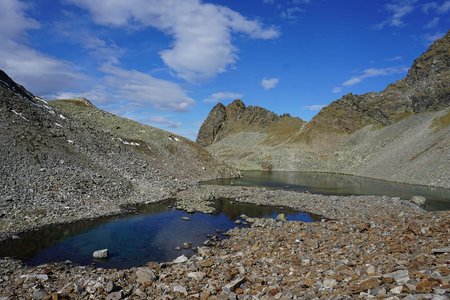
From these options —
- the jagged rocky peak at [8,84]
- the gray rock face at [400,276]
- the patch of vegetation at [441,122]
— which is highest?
the patch of vegetation at [441,122]

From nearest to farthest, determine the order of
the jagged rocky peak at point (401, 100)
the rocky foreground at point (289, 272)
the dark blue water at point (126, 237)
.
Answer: the rocky foreground at point (289, 272) < the dark blue water at point (126, 237) < the jagged rocky peak at point (401, 100)

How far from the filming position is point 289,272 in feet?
49.3

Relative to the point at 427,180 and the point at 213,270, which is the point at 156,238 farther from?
the point at 427,180

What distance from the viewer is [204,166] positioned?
75625 mm

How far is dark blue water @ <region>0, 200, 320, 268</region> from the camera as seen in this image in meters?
21.0

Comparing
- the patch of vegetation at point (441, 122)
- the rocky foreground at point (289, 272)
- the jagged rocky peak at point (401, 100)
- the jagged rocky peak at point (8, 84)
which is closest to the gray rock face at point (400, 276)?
the rocky foreground at point (289, 272)

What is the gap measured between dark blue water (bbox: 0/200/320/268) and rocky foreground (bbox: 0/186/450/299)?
2.04 meters

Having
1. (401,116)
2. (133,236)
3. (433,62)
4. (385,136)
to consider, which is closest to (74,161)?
(133,236)

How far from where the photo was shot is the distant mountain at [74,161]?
3272 centimetres

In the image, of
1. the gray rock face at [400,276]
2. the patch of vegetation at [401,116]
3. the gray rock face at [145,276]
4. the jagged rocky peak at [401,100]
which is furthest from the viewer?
the patch of vegetation at [401,116]

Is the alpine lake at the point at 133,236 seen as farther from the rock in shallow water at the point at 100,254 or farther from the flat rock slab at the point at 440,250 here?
the flat rock slab at the point at 440,250

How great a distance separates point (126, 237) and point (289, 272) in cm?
1513

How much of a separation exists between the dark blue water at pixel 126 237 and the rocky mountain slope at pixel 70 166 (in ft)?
10.4

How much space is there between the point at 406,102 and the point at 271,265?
154424mm
